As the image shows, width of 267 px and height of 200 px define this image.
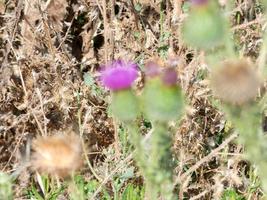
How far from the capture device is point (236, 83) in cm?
138

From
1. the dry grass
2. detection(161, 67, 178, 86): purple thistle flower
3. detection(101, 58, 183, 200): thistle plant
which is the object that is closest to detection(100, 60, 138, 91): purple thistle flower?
detection(101, 58, 183, 200): thistle plant

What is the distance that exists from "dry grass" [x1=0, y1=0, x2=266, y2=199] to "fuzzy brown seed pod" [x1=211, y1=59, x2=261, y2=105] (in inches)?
50.1

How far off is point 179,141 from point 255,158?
142 cm

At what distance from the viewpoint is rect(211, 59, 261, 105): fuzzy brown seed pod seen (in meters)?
1.36

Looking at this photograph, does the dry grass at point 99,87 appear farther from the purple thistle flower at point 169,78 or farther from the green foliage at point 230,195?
the purple thistle flower at point 169,78

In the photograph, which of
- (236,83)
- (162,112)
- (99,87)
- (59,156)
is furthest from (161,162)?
(99,87)

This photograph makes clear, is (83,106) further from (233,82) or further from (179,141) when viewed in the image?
(233,82)

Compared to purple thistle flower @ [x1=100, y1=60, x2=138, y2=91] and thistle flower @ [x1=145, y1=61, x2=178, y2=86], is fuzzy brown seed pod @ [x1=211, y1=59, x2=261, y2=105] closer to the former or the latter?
thistle flower @ [x1=145, y1=61, x2=178, y2=86]

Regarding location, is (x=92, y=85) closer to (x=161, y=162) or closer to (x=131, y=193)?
(x=131, y=193)

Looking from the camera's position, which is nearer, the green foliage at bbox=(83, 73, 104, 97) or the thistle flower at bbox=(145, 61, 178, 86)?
the thistle flower at bbox=(145, 61, 178, 86)

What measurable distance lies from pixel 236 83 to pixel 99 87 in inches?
80.9

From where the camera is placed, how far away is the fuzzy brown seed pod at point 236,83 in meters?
1.36

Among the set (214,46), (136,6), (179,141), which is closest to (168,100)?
(214,46)

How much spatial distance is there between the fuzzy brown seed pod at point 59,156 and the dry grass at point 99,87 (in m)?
1.11
